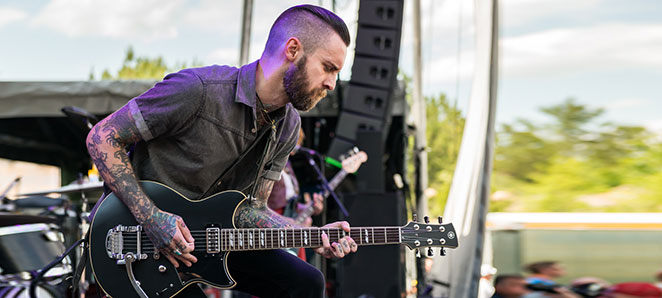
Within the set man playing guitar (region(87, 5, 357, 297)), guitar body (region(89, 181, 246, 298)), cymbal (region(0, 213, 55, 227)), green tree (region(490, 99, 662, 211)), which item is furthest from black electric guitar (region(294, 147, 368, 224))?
green tree (region(490, 99, 662, 211))

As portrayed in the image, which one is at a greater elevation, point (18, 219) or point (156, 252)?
point (156, 252)

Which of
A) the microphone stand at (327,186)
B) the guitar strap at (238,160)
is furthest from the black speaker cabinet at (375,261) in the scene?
the guitar strap at (238,160)

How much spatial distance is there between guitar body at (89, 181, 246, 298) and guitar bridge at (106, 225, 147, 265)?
0.05ft

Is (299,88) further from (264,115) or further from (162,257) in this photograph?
(162,257)

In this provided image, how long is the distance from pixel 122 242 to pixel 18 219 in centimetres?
159

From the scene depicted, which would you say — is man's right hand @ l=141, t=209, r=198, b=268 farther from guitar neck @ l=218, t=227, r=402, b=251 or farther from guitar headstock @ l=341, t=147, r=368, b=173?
guitar headstock @ l=341, t=147, r=368, b=173

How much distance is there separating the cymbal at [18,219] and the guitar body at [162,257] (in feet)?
4.85

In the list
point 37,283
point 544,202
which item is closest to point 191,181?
point 37,283

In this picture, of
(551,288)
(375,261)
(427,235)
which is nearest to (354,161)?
(375,261)

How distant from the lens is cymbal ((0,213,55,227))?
3509 mm

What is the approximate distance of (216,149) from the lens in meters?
2.48

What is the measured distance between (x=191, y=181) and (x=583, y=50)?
798 inches

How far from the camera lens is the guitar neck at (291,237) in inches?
98.9

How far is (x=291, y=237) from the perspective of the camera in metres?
2.68
